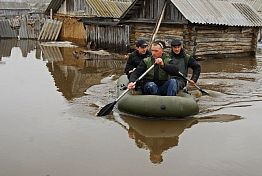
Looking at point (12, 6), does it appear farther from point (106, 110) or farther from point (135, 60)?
point (106, 110)

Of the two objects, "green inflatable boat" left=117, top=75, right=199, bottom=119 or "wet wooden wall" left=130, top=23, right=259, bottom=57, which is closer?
"green inflatable boat" left=117, top=75, right=199, bottom=119

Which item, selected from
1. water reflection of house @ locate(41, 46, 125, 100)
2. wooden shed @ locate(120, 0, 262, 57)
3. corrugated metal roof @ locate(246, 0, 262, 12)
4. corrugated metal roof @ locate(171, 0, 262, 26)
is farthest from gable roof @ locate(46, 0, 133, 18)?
corrugated metal roof @ locate(246, 0, 262, 12)

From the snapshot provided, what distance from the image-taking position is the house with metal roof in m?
22.4

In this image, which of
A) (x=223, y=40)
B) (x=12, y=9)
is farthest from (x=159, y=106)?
(x=12, y=9)

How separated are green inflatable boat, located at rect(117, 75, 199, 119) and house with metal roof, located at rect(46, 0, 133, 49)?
1342 cm

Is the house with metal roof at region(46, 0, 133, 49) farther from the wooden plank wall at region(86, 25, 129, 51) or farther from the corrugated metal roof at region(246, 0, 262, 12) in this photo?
the corrugated metal roof at region(246, 0, 262, 12)

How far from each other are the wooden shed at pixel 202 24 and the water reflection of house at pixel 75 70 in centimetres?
281

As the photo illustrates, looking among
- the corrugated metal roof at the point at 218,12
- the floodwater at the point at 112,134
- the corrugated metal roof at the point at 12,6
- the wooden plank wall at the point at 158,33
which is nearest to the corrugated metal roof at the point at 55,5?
the wooden plank wall at the point at 158,33

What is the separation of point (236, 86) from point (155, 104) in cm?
486

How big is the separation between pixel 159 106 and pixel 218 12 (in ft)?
39.6

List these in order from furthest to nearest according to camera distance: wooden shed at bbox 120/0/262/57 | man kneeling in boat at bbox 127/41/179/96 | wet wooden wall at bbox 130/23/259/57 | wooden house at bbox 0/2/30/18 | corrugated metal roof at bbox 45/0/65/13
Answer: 1. wooden house at bbox 0/2/30/18
2. corrugated metal roof at bbox 45/0/65/13
3. wet wooden wall at bbox 130/23/259/57
4. wooden shed at bbox 120/0/262/57
5. man kneeling in boat at bbox 127/41/179/96

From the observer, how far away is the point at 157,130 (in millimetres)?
7605

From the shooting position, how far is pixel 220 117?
8.62 metres

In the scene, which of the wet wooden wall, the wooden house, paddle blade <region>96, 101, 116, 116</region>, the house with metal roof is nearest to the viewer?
paddle blade <region>96, 101, 116, 116</region>
